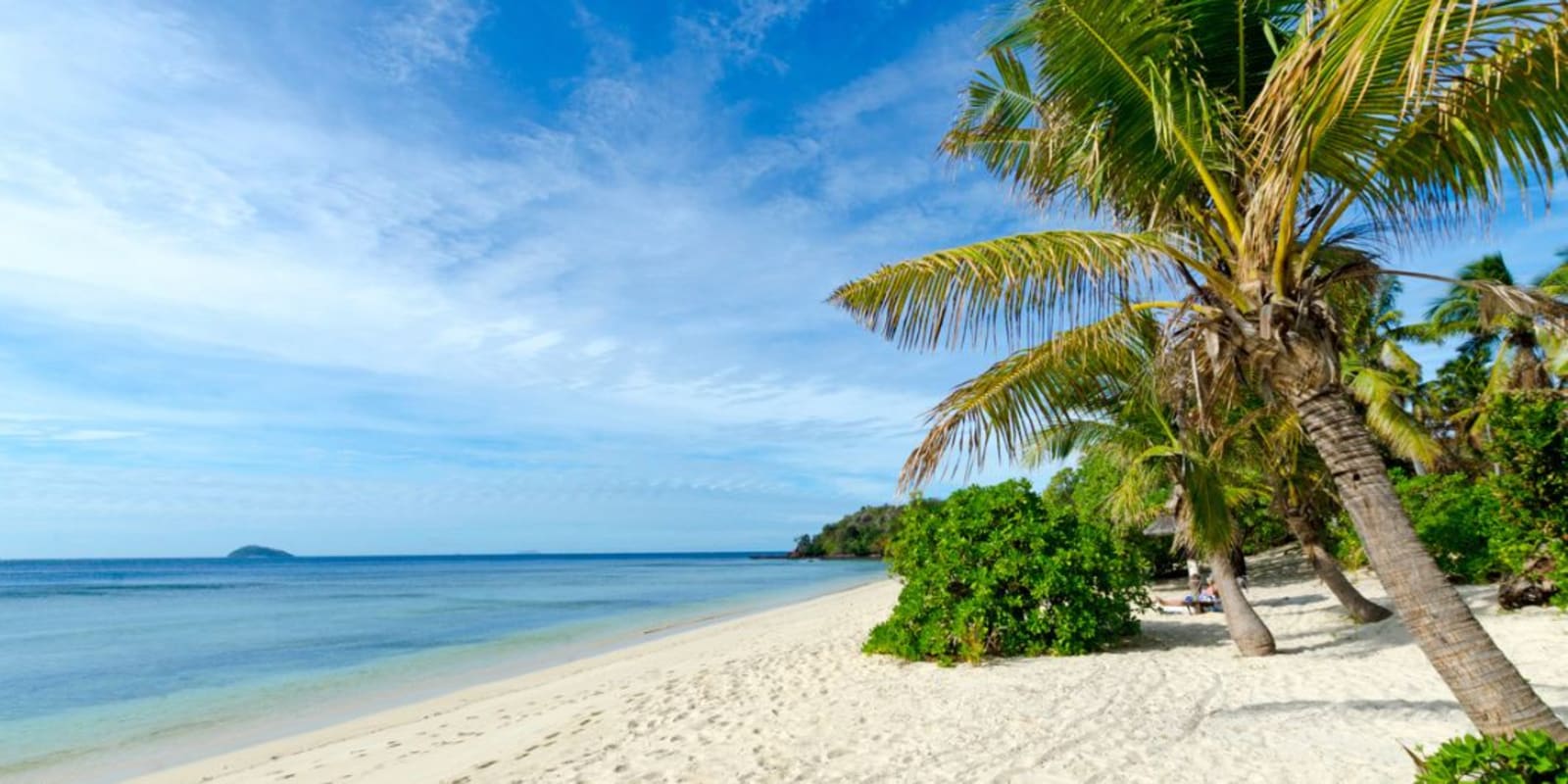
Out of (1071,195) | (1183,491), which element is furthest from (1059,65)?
(1183,491)

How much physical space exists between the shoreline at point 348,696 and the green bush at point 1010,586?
7.65m

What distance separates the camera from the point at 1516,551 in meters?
9.77

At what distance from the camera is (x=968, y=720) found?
23.3ft

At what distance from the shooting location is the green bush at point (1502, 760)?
3.16 meters

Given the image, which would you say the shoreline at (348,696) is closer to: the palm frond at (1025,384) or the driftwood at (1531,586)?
the palm frond at (1025,384)

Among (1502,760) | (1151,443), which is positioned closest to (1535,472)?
(1151,443)

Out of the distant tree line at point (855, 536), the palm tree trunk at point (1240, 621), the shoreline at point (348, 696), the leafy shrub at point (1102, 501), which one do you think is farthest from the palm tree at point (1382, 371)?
the distant tree line at point (855, 536)

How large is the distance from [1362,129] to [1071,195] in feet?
7.02

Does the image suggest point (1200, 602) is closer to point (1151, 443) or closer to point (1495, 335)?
point (1151, 443)

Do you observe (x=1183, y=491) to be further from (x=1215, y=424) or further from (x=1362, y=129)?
(x=1362, y=129)

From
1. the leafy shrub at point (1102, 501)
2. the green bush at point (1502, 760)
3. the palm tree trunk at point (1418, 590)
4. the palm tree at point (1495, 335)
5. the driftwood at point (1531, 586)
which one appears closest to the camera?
the green bush at point (1502, 760)

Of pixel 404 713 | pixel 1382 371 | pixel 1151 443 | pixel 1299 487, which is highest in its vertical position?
pixel 1382 371

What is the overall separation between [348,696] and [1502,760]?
1457 cm

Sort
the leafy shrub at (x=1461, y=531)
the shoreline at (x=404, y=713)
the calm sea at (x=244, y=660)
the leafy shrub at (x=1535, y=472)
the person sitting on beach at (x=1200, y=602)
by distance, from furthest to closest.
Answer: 1. the person sitting on beach at (x=1200, y=602)
2. the leafy shrub at (x=1461, y=531)
3. the calm sea at (x=244, y=660)
4. the leafy shrub at (x=1535, y=472)
5. the shoreline at (x=404, y=713)
